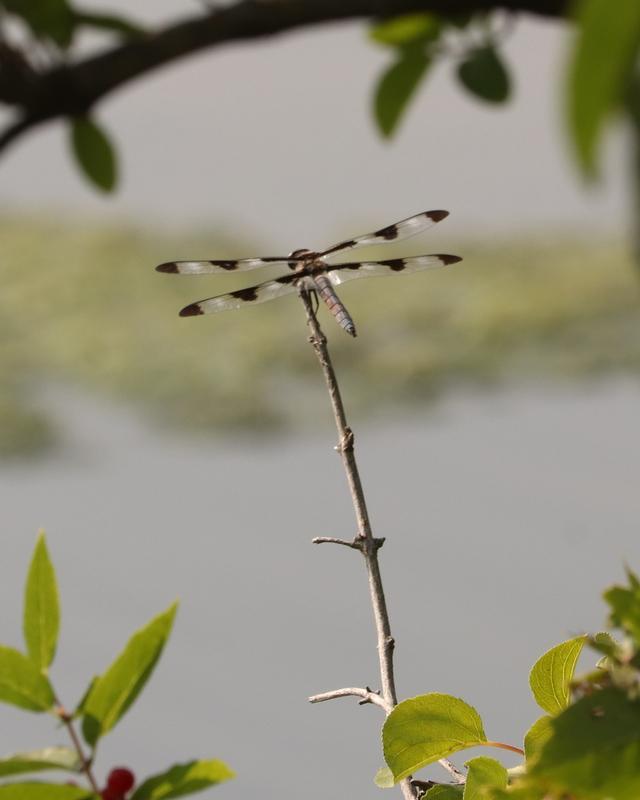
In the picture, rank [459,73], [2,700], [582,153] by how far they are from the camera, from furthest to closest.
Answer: [459,73]
[2,700]
[582,153]

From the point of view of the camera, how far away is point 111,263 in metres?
6.98

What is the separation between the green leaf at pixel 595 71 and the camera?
0.15 m

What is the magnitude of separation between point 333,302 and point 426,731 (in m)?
0.22

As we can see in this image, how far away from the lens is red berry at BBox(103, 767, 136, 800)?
0.41 meters

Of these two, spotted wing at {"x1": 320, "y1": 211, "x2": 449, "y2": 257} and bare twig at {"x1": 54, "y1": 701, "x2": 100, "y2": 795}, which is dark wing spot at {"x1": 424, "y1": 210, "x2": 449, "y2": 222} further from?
bare twig at {"x1": 54, "y1": 701, "x2": 100, "y2": 795}

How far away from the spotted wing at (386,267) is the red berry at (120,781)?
0.25m

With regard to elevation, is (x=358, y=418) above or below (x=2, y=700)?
above

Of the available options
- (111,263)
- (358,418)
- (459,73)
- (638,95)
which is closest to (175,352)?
(111,263)

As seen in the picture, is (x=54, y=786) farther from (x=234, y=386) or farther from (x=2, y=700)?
(x=234, y=386)

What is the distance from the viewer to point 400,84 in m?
0.64

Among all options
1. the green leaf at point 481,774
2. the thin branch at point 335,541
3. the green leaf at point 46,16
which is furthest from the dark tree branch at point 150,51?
the green leaf at point 481,774

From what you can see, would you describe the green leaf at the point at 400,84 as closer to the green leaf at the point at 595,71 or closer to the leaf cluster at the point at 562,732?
the leaf cluster at the point at 562,732

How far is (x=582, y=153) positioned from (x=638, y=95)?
0.06m

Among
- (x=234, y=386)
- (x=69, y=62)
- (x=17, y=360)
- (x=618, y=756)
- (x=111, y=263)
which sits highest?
(x=111, y=263)
